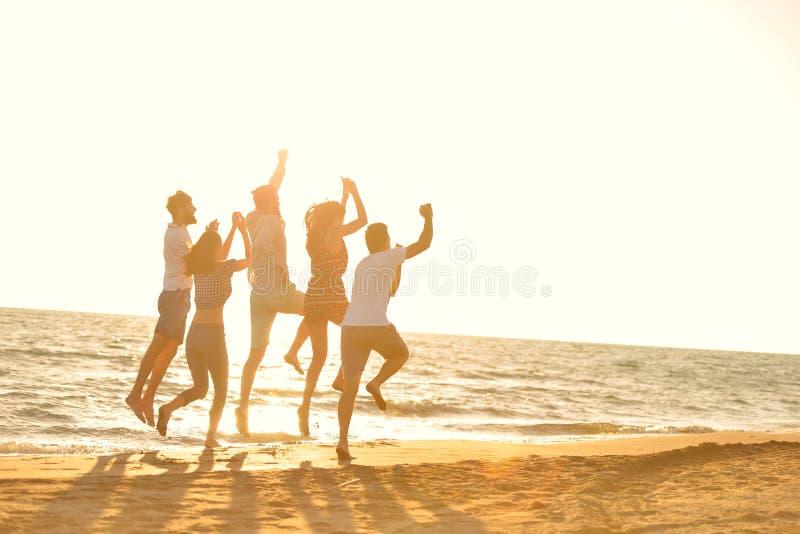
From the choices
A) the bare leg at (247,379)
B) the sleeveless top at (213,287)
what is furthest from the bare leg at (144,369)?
the bare leg at (247,379)

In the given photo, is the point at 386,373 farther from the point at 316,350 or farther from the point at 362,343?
the point at 316,350

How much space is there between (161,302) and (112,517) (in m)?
2.99

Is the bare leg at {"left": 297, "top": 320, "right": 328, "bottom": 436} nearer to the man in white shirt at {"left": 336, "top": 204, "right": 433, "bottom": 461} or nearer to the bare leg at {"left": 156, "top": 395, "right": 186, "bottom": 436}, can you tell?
the man in white shirt at {"left": 336, "top": 204, "right": 433, "bottom": 461}

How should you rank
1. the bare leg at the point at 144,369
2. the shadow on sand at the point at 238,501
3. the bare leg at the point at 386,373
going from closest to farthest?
the shadow on sand at the point at 238,501
the bare leg at the point at 386,373
the bare leg at the point at 144,369

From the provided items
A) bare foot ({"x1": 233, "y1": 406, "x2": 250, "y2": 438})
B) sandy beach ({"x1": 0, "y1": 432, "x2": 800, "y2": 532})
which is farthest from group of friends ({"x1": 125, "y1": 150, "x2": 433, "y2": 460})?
sandy beach ({"x1": 0, "y1": 432, "x2": 800, "y2": 532})

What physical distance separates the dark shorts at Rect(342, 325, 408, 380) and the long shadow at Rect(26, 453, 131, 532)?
183 centimetres

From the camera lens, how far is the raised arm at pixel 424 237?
6215 millimetres

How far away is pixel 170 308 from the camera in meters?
7.11

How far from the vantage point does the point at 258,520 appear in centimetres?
449

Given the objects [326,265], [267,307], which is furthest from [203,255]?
[326,265]

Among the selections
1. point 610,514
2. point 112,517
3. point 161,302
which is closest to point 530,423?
point 161,302

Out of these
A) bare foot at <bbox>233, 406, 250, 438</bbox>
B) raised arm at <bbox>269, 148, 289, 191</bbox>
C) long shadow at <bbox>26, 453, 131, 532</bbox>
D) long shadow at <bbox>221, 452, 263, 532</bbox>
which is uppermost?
raised arm at <bbox>269, 148, 289, 191</bbox>

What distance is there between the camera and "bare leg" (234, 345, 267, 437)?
7602 mm

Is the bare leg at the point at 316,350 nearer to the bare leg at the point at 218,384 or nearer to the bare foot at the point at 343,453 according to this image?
the bare leg at the point at 218,384
